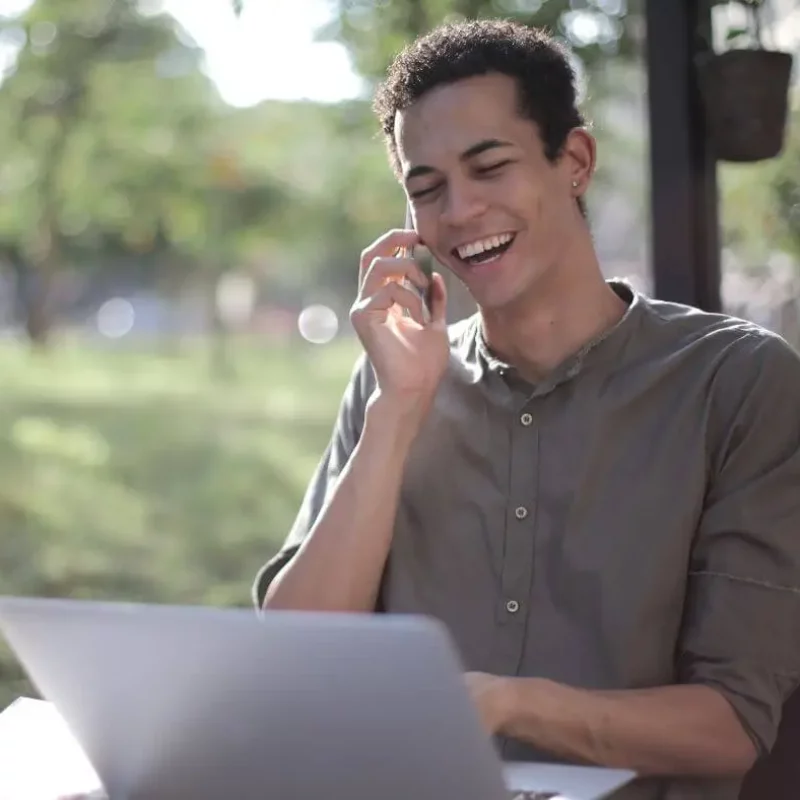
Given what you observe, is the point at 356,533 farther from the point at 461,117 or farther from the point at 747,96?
the point at 747,96

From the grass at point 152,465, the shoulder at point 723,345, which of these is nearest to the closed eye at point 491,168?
the shoulder at point 723,345

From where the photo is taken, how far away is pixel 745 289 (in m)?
2.13

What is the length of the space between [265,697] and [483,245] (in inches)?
28.5

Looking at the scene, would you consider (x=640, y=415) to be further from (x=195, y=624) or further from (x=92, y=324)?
(x=92, y=324)

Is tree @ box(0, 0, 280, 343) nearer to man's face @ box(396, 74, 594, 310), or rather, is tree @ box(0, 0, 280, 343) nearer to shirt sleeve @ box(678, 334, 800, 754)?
man's face @ box(396, 74, 594, 310)

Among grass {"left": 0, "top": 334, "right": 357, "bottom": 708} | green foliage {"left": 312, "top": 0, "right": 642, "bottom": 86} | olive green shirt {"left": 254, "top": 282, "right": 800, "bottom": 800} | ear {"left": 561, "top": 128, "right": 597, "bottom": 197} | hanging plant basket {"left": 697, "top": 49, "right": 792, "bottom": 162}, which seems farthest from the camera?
grass {"left": 0, "top": 334, "right": 357, "bottom": 708}

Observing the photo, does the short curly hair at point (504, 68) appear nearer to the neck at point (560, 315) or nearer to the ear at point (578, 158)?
the ear at point (578, 158)

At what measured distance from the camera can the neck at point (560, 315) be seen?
59.8 inches

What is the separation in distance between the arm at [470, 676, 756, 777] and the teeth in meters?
0.50

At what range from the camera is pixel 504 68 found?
1520 mm

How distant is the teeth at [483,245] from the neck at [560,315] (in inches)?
2.7

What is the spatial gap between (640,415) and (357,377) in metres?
0.39

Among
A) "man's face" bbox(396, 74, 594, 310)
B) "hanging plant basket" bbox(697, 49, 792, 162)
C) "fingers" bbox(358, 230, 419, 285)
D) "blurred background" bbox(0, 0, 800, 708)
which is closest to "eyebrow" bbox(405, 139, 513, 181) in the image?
"man's face" bbox(396, 74, 594, 310)

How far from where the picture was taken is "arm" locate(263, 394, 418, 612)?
1.47 m
